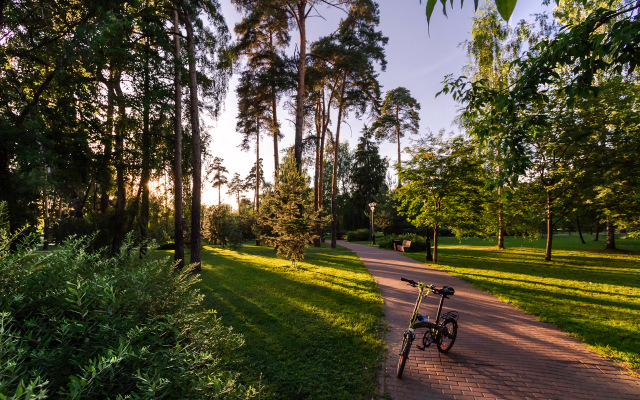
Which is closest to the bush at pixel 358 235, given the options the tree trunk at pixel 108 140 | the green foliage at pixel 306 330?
the green foliage at pixel 306 330

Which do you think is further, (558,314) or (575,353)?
(558,314)

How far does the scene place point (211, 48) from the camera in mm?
11461

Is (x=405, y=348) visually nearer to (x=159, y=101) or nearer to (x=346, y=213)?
(x=159, y=101)

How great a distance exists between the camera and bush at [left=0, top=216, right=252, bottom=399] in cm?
129

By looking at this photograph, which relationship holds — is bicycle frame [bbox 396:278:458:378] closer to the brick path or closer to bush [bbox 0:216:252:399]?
the brick path

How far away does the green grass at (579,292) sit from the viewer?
5.27m

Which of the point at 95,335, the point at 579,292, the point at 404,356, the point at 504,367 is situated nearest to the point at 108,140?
the point at 95,335

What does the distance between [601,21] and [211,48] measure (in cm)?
1266

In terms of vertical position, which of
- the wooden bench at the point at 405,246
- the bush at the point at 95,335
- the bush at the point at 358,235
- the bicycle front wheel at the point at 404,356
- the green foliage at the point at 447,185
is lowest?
the bush at the point at 358,235

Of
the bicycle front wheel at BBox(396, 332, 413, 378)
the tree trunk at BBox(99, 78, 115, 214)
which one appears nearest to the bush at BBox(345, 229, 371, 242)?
the tree trunk at BBox(99, 78, 115, 214)

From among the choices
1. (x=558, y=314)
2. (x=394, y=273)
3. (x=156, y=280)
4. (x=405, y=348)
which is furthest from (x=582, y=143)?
(x=156, y=280)

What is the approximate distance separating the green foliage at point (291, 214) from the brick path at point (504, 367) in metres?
6.00

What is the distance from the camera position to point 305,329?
556cm

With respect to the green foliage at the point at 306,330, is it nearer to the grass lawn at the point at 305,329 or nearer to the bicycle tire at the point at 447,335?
the grass lawn at the point at 305,329
